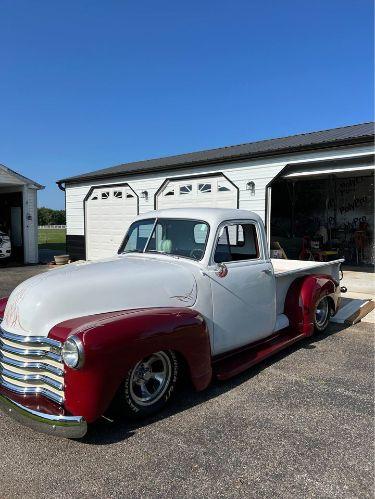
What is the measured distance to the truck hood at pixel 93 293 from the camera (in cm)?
314

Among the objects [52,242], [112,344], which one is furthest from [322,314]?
[52,242]

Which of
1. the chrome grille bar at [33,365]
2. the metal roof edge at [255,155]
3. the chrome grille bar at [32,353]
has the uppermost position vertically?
the metal roof edge at [255,155]

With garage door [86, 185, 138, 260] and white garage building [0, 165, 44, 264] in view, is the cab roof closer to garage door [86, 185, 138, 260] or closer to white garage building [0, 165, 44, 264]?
garage door [86, 185, 138, 260]

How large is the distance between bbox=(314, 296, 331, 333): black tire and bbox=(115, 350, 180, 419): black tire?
286 centimetres

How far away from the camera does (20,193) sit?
17.5m

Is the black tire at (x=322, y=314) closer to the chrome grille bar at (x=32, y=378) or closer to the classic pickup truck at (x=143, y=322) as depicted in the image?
the classic pickup truck at (x=143, y=322)

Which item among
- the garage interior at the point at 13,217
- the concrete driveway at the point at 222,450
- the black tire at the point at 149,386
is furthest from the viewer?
the garage interior at the point at 13,217

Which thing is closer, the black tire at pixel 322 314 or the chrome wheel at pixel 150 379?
the chrome wheel at pixel 150 379

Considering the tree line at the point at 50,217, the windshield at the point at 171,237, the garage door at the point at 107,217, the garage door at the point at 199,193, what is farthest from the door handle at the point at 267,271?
the tree line at the point at 50,217

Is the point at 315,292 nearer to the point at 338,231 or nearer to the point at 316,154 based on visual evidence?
the point at 316,154

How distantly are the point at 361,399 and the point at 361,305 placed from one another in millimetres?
4122

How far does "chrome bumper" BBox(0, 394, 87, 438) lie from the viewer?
2703 mm

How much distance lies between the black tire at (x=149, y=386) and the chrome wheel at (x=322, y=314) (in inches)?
114

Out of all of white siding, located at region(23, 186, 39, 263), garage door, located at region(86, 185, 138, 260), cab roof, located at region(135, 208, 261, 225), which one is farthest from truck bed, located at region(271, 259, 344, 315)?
white siding, located at region(23, 186, 39, 263)
